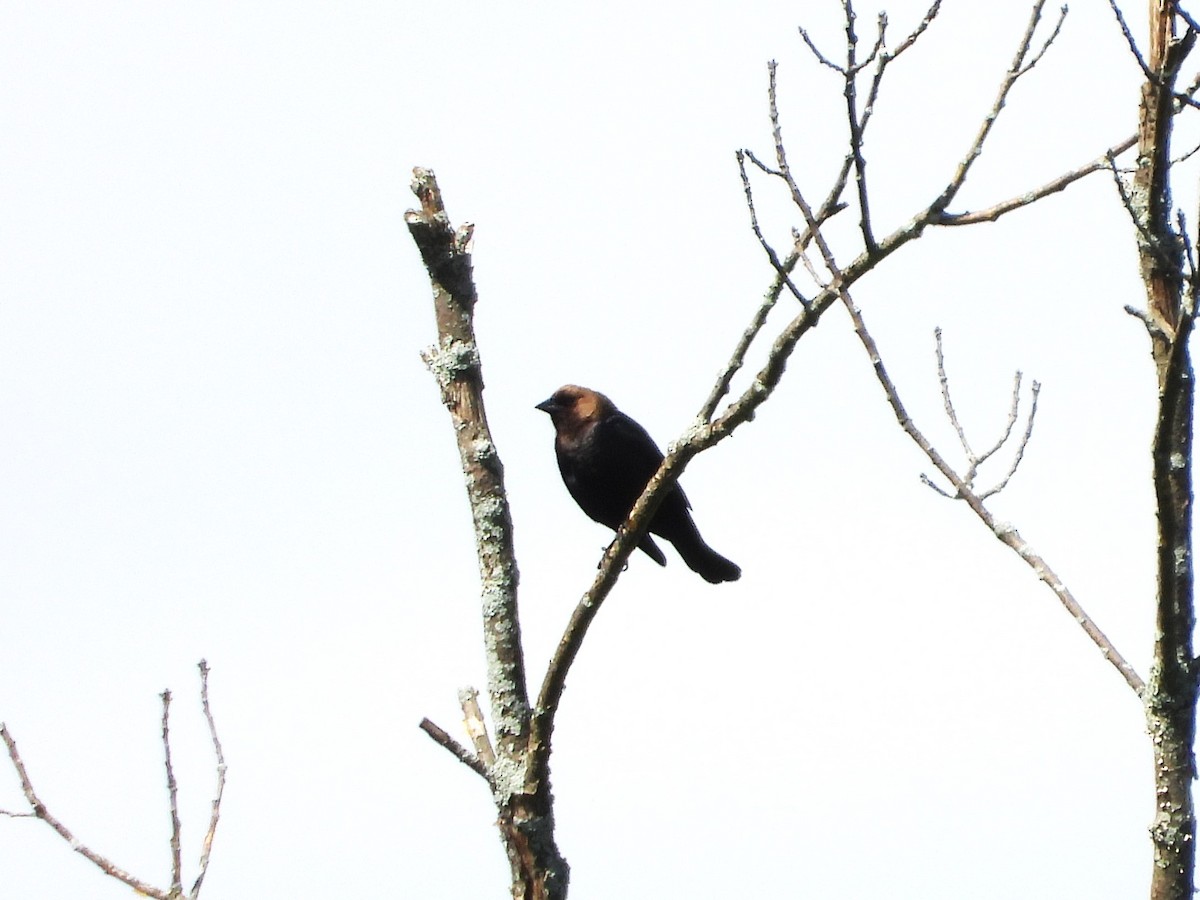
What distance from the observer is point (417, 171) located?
3752 millimetres

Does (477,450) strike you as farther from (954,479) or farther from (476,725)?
(954,479)

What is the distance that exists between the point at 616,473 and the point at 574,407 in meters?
0.58

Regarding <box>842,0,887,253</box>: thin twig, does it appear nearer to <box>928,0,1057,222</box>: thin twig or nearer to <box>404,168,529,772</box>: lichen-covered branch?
<box>928,0,1057,222</box>: thin twig

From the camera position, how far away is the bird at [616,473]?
7.00 metres

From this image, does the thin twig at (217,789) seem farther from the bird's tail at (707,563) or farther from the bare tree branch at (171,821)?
the bird's tail at (707,563)

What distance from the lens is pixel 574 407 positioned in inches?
292

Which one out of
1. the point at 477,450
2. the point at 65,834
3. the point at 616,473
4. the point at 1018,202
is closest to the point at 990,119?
the point at 1018,202

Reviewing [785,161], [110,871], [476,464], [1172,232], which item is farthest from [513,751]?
[1172,232]

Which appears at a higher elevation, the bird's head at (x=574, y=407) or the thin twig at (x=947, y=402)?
the bird's head at (x=574, y=407)

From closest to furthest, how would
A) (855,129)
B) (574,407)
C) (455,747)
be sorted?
(855,129)
(455,747)
(574,407)

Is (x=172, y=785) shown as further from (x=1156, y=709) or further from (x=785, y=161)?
(x=1156, y=709)

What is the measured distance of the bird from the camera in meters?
7.00

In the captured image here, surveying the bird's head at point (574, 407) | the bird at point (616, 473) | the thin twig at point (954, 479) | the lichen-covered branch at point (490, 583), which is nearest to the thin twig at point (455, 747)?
the lichen-covered branch at point (490, 583)

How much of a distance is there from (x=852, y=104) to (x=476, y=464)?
136 centimetres
